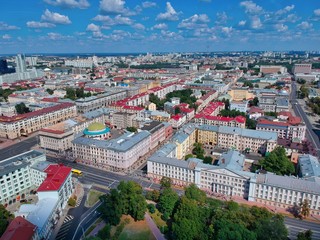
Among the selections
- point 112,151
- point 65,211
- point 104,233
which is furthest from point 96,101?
point 104,233

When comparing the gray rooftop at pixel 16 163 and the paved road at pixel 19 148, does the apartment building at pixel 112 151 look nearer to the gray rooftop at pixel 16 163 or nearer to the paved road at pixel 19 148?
the gray rooftop at pixel 16 163

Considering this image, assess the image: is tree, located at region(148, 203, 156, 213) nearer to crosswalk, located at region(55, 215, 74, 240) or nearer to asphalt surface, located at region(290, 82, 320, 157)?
crosswalk, located at region(55, 215, 74, 240)

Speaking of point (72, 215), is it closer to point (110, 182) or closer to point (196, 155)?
point (110, 182)

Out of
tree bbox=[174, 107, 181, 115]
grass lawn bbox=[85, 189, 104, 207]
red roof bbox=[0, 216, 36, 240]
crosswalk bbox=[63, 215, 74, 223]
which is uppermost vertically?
tree bbox=[174, 107, 181, 115]

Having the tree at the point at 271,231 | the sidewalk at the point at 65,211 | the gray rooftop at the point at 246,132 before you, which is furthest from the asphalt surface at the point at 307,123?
the sidewalk at the point at 65,211

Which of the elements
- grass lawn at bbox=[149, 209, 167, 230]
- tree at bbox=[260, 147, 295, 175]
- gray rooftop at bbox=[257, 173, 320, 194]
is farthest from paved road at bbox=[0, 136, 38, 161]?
tree at bbox=[260, 147, 295, 175]

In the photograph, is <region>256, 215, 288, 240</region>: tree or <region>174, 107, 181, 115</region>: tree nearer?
<region>256, 215, 288, 240</region>: tree

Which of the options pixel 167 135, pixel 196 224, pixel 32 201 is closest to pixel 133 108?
pixel 167 135
